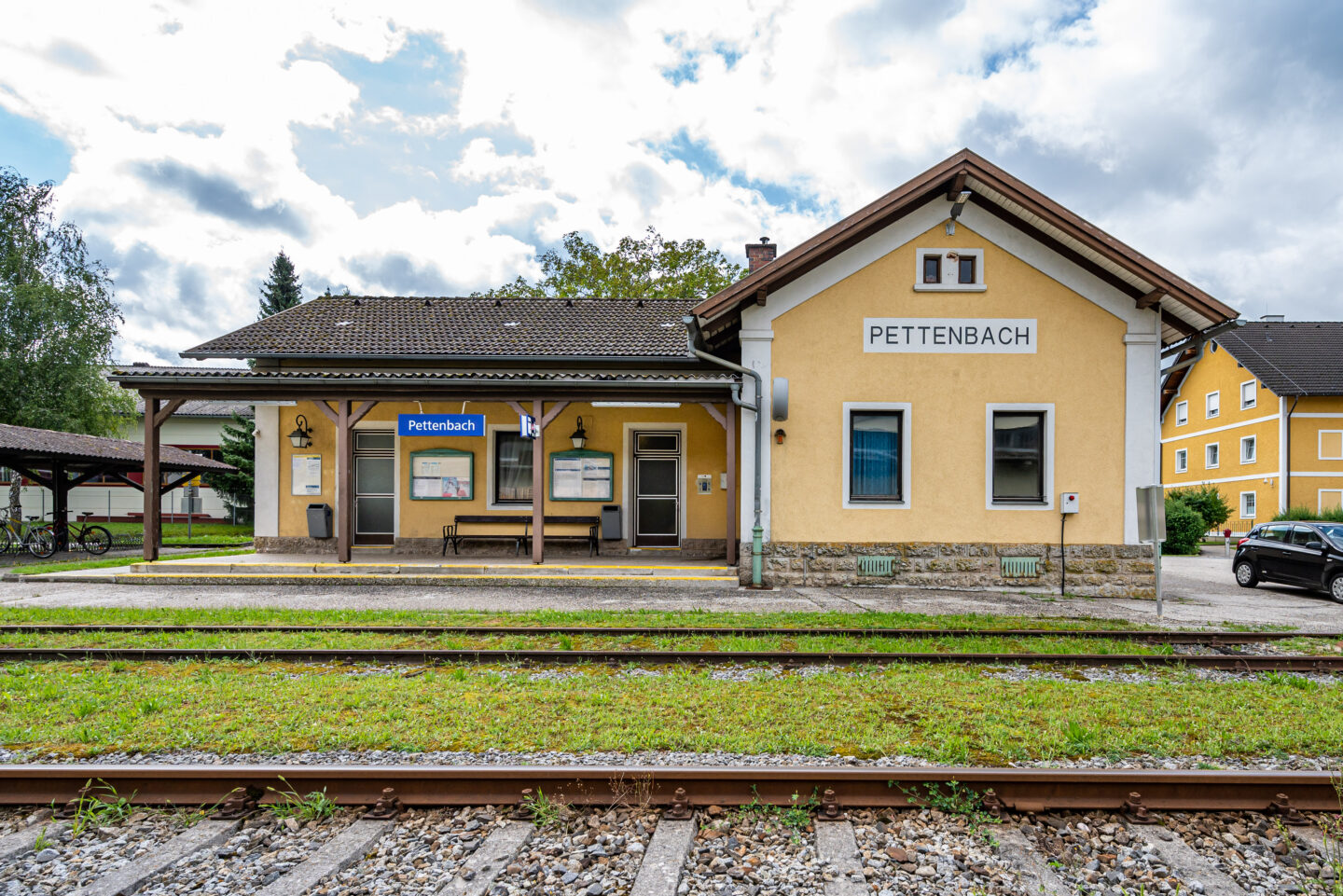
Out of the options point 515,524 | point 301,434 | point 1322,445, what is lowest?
point 515,524

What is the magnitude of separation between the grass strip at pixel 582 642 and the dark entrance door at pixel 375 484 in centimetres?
750

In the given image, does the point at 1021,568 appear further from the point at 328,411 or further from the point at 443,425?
the point at 328,411

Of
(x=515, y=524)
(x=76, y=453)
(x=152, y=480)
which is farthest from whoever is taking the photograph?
(x=76, y=453)

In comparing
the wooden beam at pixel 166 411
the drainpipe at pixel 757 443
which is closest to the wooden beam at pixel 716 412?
the drainpipe at pixel 757 443

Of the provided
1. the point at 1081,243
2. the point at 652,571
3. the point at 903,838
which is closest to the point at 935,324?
the point at 1081,243

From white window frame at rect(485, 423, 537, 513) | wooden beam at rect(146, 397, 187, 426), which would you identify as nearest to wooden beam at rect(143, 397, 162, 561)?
wooden beam at rect(146, 397, 187, 426)

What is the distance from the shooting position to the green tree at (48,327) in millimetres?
27875

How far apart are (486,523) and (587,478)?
7.43ft

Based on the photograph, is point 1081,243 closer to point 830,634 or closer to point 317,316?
point 830,634

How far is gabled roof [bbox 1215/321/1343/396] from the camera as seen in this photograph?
26500 millimetres

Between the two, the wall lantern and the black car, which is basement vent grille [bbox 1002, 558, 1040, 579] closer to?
the black car

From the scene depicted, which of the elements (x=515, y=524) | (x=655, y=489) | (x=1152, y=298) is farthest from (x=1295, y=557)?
(x=515, y=524)

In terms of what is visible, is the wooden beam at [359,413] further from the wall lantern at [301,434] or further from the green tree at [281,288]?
the green tree at [281,288]

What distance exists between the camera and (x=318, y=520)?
14172 mm
